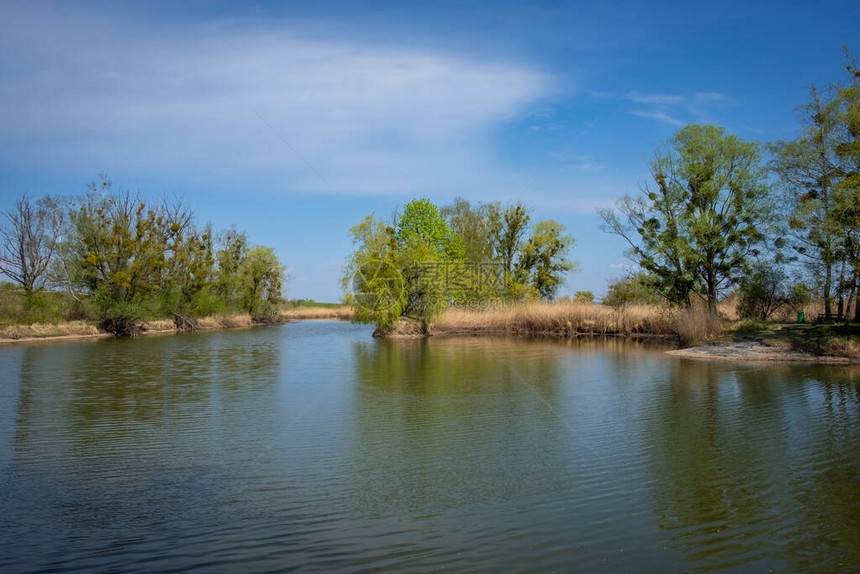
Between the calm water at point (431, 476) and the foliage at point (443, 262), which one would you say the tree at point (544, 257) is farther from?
the calm water at point (431, 476)

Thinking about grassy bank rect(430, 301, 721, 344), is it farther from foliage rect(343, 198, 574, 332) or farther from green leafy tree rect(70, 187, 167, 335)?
green leafy tree rect(70, 187, 167, 335)

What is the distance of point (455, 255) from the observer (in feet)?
152

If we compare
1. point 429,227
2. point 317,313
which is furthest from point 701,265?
point 317,313

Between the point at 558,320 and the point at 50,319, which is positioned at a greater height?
the point at 50,319

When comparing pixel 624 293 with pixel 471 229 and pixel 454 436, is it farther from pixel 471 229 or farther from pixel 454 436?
pixel 454 436

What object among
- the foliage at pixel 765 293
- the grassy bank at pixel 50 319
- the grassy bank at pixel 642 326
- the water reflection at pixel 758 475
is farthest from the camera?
the grassy bank at pixel 50 319

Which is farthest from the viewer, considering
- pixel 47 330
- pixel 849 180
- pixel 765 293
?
pixel 47 330

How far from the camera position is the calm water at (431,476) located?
4.98 m

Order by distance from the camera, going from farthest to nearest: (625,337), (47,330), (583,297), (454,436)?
(583,297) < (47,330) < (625,337) < (454,436)

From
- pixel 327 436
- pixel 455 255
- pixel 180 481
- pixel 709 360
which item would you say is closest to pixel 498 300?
pixel 455 255

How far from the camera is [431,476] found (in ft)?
23.1

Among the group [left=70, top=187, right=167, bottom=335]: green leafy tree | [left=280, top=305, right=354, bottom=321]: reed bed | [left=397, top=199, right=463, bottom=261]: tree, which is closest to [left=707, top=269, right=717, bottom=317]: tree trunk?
[left=397, top=199, right=463, bottom=261]: tree

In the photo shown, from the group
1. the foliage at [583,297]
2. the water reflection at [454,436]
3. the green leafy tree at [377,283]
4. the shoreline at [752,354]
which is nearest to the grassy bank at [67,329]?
the green leafy tree at [377,283]

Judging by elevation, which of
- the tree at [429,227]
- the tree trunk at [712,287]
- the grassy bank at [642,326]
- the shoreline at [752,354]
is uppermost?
the tree at [429,227]
